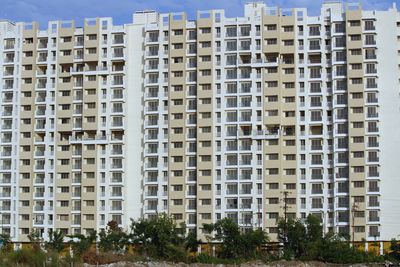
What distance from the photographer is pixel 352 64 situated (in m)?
90.5

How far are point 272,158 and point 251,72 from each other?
10986 mm

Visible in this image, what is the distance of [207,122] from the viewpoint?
92750 millimetres

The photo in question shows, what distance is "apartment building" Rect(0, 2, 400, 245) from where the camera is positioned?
89875 mm

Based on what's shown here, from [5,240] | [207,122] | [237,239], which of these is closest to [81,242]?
[5,240]

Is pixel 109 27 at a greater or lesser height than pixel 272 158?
greater

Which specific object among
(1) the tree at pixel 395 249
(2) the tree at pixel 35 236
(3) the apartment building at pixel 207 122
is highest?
(3) the apartment building at pixel 207 122

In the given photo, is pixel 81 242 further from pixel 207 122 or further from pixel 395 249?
pixel 395 249

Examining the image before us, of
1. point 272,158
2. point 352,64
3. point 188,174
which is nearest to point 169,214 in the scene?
point 188,174

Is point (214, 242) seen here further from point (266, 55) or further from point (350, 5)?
point (350, 5)

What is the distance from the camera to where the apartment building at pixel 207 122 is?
295ft

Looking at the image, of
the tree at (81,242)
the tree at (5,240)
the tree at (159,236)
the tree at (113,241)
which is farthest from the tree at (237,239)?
the tree at (5,240)

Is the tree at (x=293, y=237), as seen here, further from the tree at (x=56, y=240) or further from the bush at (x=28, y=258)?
the bush at (x=28, y=258)

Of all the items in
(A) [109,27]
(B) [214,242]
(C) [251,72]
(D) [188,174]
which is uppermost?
(A) [109,27]

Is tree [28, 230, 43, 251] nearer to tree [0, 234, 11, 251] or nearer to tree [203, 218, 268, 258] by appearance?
tree [0, 234, 11, 251]
